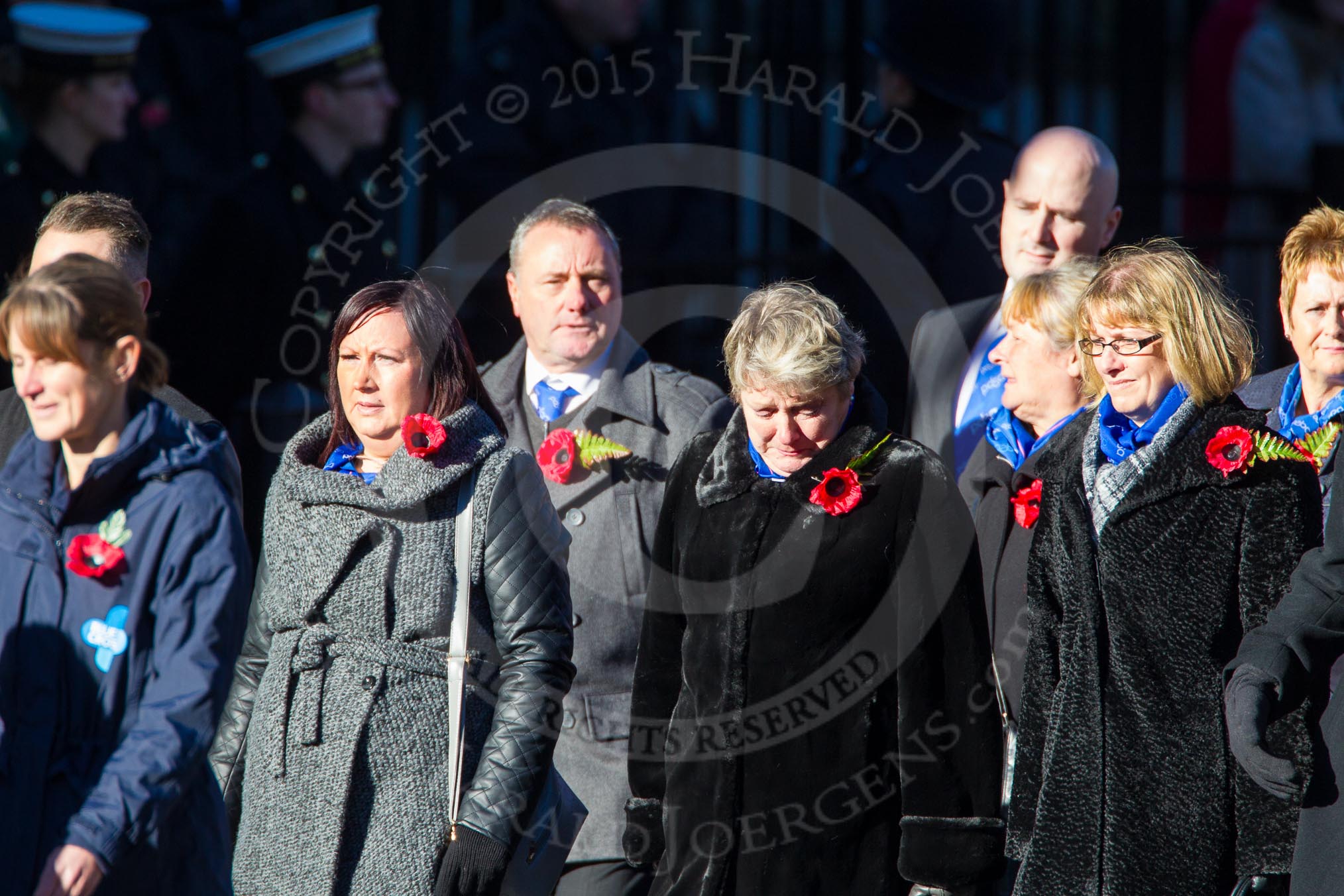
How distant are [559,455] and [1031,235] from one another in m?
1.38

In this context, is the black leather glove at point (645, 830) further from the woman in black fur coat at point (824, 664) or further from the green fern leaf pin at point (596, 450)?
the green fern leaf pin at point (596, 450)

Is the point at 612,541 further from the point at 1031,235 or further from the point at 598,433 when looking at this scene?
the point at 1031,235

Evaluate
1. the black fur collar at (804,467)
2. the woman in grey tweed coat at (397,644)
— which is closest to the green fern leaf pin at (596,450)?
the black fur collar at (804,467)

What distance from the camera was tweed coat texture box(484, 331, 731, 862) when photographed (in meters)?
3.74

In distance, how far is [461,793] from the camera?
290cm

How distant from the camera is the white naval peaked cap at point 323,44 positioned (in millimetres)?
5512

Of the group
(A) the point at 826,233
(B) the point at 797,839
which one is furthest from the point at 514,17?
(B) the point at 797,839

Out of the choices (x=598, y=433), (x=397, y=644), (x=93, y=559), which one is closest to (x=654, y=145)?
Answer: (x=598, y=433)

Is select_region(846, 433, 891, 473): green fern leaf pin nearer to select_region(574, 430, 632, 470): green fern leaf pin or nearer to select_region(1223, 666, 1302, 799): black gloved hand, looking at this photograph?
select_region(1223, 666, 1302, 799): black gloved hand

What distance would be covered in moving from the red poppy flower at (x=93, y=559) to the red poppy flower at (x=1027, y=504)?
183 centimetres

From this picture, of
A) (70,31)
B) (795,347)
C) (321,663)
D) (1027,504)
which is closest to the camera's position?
(321,663)

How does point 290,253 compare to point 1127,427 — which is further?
point 290,253

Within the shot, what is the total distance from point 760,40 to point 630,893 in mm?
3176

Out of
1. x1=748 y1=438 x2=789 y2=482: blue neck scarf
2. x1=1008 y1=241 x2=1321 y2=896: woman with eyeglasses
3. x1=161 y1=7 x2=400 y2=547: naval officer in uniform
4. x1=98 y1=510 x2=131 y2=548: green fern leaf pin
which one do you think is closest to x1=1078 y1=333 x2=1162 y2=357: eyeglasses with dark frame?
x1=1008 y1=241 x2=1321 y2=896: woman with eyeglasses
